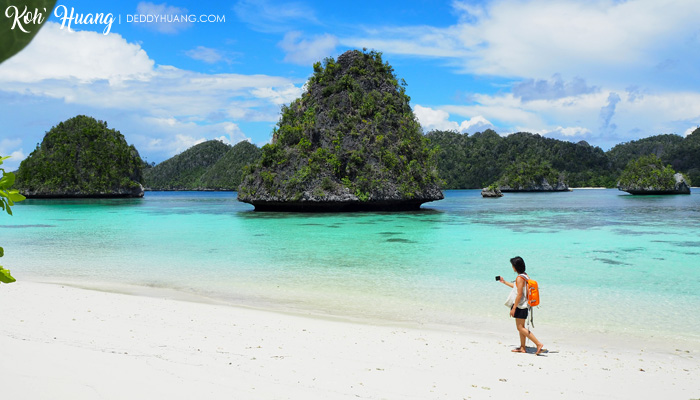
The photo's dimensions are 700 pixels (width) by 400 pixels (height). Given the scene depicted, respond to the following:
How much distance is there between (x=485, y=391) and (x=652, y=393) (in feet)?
5.32

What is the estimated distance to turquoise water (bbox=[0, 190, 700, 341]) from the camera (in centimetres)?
888

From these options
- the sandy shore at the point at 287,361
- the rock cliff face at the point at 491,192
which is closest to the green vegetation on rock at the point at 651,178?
the rock cliff face at the point at 491,192

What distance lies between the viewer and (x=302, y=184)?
35219mm

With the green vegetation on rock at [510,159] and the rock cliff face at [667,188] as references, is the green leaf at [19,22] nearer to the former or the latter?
the rock cliff face at [667,188]

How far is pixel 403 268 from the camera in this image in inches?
524

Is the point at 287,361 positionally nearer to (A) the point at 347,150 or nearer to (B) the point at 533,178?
(A) the point at 347,150

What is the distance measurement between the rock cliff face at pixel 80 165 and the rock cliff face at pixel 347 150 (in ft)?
183

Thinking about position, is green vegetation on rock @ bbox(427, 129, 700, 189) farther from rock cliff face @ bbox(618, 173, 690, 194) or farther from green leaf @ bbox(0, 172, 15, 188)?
green leaf @ bbox(0, 172, 15, 188)

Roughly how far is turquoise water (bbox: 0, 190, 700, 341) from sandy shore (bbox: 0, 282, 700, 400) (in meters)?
1.61

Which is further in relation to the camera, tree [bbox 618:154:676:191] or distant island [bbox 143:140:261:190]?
distant island [bbox 143:140:261:190]

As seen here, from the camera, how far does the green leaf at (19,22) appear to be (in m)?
0.84

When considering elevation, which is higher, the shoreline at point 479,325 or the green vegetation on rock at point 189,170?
the green vegetation on rock at point 189,170

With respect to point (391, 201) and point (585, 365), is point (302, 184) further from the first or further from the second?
point (585, 365)

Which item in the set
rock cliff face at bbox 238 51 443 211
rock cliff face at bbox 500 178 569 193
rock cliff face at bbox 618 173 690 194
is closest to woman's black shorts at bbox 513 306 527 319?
rock cliff face at bbox 238 51 443 211
